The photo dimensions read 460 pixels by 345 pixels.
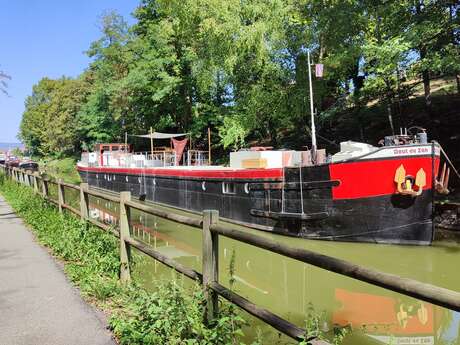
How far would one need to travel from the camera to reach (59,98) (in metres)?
67.3

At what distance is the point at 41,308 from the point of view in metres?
5.12

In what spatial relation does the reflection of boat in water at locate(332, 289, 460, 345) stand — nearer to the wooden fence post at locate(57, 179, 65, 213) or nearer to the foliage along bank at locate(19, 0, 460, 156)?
the wooden fence post at locate(57, 179, 65, 213)

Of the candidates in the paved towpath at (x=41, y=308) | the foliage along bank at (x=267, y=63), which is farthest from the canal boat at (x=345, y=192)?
the paved towpath at (x=41, y=308)

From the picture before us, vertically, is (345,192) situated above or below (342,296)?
above

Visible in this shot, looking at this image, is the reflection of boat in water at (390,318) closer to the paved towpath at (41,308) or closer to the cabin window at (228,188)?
the paved towpath at (41,308)

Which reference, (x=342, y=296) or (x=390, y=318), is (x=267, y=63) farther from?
(x=390, y=318)

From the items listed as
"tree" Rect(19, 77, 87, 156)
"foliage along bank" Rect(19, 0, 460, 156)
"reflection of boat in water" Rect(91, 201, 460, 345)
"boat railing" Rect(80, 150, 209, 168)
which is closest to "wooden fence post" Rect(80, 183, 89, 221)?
"reflection of boat in water" Rect(91, 201, 460, 345)

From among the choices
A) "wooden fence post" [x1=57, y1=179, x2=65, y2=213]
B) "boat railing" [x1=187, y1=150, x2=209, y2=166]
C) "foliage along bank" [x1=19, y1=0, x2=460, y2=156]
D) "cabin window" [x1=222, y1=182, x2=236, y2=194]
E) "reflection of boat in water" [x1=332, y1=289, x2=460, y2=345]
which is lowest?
"reflection of boat in water" [x1=332, y1=289, x2=460, y2=345]

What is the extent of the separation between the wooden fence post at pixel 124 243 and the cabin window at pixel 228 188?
10.4 meters

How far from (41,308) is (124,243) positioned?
130 centimetres

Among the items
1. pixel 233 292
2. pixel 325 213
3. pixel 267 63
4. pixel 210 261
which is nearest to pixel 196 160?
pixel 267 63

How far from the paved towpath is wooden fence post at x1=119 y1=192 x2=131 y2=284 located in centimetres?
61

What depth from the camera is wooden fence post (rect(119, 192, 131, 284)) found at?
5.92m

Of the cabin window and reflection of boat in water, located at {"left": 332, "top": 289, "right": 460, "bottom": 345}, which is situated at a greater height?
the cabin window
